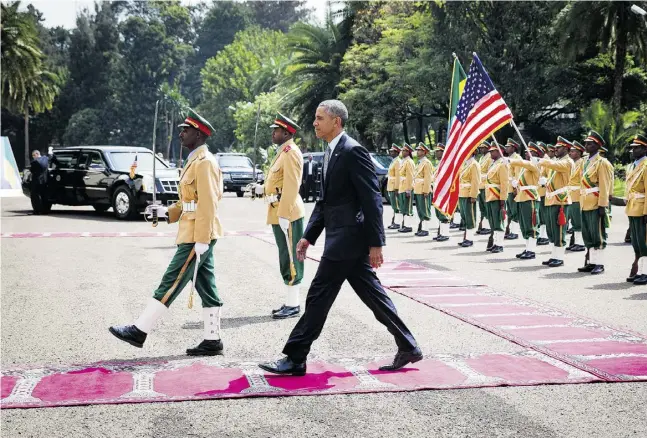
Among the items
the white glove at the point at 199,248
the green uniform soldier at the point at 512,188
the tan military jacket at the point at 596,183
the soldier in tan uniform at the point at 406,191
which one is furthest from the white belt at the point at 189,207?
the soldier in tan uniform at the point at 406,191

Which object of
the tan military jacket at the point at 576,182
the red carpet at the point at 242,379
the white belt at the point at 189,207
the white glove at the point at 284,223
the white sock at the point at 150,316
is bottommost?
the red carpet at the point at 242,379

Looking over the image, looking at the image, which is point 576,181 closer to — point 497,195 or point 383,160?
point 497,195

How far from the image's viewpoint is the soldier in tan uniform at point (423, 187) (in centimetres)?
2012

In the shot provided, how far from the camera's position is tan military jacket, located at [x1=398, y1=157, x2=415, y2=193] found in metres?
21.1

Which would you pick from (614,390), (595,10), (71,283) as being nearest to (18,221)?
(71,283)

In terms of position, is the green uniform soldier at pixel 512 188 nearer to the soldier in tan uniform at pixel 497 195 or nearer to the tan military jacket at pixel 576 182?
the soldier in tan uniform at pixel 497 195

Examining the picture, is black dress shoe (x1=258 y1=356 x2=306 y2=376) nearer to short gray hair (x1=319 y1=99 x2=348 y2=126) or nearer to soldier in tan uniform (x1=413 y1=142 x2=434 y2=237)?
short gray hair (x1=319 y1=99 x2=348 y2=126)

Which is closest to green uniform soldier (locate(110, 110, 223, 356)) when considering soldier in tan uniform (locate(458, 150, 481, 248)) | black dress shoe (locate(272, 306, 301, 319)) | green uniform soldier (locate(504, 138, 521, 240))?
black dress shoe (locate(272, 306, 301, 319))

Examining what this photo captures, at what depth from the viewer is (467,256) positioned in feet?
51.2

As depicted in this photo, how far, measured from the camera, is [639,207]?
39.8 ft

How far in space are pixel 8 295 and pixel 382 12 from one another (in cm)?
3588

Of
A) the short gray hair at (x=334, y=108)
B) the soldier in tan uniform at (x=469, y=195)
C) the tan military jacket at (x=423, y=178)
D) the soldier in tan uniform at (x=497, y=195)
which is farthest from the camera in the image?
the tan military jacket at (x=423, y=178)

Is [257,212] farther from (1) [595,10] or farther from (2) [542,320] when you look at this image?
(2) [542,320]

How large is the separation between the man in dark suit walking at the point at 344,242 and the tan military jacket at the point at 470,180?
11.4 metres
